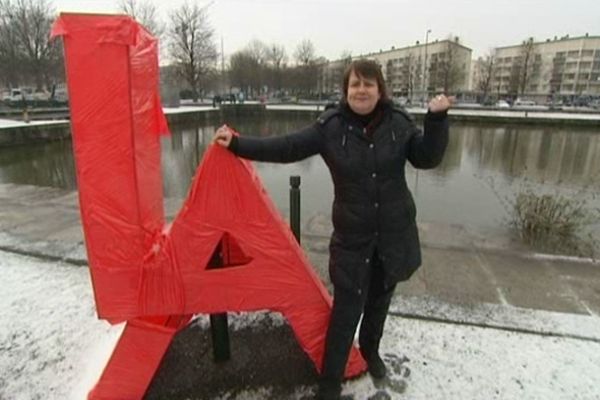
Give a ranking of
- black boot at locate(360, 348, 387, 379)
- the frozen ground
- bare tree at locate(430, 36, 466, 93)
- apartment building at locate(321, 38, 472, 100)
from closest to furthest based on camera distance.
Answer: the frozen ground < black boot at locate(360, 348, 387, 379) < bare tree at locate(430, 36, 466, 93) < apartment building at locate(321, 38, 472, 100)

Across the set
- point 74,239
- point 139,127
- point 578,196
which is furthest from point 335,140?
point 578,196

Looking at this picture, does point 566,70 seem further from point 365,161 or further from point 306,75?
point 365,161

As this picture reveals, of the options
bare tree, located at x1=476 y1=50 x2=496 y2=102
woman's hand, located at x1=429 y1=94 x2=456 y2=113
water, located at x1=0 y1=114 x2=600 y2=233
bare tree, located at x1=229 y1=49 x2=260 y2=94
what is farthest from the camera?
bare tree, located at x1=476 y1=50 x2=496 y2=102

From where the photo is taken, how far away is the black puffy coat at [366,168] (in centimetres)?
202

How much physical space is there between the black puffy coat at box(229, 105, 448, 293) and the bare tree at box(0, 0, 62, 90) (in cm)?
3983

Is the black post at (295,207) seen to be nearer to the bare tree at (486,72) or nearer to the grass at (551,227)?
the grass at (551,227)

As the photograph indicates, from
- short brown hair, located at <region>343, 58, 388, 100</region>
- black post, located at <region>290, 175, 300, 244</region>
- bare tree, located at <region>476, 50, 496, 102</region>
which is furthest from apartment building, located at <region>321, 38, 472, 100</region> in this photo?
short brown hair, located at <region>343, 58, 388, 100</region>

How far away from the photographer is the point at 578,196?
8250mm

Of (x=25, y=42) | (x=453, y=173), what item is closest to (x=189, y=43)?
(x=25, y=42)

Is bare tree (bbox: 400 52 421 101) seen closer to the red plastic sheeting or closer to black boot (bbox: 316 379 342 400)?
the red plastic sheeting

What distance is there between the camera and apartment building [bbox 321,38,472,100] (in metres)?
56.0

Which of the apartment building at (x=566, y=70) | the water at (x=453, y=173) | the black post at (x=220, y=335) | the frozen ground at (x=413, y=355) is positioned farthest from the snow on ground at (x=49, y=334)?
the apartment building at (x=566, y=70)

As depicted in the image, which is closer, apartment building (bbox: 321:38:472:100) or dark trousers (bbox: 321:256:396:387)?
dark trousers (bbox: 321:256:396:387)

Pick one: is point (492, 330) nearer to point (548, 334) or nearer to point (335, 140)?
point (548, 334)
